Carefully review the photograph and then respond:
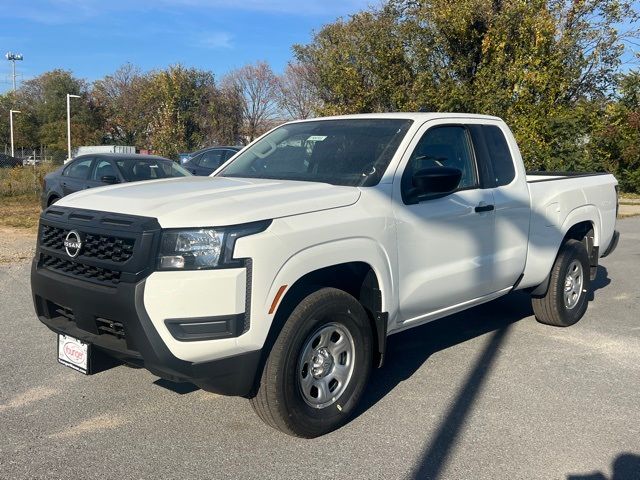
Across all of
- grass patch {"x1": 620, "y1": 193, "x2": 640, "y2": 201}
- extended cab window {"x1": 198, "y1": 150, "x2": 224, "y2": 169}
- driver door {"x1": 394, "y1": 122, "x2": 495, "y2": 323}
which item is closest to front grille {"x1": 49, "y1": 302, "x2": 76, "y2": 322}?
driver door {"x1": 394, "y1": 122, "x2": 495, "y2": 323}

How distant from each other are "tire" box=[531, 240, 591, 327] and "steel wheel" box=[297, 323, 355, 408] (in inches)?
116

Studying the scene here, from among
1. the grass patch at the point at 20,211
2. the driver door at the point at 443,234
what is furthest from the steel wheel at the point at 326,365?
the grass patch at the point at 20,211

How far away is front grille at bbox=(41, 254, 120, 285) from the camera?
3464 millimetres

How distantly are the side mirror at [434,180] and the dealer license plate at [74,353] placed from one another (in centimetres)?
229

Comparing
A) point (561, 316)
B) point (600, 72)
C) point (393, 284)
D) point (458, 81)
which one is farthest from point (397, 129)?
point (600, 72)

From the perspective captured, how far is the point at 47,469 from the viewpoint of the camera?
11.3ft

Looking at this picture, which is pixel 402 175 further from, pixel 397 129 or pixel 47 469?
pixel 47 469

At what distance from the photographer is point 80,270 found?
3670 mm

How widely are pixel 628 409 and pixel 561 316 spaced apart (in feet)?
6.41

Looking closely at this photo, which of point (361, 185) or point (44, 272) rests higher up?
point (361, 185)

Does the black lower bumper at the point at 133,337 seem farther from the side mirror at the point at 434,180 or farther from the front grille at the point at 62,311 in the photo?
the side mirror at the point at 434,180

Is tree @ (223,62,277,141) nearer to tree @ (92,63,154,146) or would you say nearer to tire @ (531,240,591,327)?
tree @ (92,63,154,146)

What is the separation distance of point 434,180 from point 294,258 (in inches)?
49.2

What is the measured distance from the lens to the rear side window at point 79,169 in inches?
472
